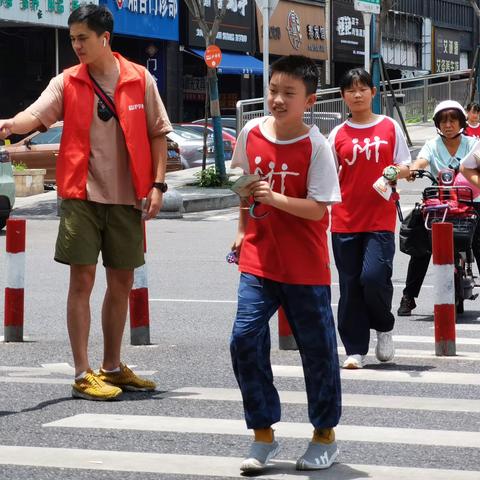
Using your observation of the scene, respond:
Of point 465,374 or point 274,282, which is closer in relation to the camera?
point 274,282

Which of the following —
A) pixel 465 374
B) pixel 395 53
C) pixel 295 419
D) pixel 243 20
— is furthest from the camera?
pixel 395 53

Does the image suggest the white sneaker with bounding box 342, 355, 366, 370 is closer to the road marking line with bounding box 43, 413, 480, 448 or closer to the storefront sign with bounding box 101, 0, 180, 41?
the road marking line with bounding box 43, 413, 480, 448

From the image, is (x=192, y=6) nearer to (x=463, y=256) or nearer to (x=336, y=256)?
(x=463, y=256)

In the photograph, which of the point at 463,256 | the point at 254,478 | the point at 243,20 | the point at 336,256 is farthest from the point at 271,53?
the point at 254,478

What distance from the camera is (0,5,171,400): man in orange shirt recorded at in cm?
709

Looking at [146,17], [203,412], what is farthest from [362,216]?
[146,17]

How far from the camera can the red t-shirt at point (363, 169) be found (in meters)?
8.15

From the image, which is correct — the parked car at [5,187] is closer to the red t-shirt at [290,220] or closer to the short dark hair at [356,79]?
the short dark hair at [356,79]

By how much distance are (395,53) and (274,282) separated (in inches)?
2193

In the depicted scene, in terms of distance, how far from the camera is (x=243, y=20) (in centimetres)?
4709

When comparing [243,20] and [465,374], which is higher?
[243,20]

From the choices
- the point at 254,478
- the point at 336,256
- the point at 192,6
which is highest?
the point at 192,6

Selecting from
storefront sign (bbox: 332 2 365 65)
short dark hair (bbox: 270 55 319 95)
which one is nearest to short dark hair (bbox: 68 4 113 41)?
short dark hair (bbox: 270 55 319 95)

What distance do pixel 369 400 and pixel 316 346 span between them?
170 centimetres
